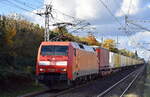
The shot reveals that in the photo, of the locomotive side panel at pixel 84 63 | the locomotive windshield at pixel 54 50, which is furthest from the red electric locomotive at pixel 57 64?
the locomotive side panel at pixel 84 63

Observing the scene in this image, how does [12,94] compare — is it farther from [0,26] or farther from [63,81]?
[0,26]

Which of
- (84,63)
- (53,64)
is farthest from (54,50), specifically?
(84,63)

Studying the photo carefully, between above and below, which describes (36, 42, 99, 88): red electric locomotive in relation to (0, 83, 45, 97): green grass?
above

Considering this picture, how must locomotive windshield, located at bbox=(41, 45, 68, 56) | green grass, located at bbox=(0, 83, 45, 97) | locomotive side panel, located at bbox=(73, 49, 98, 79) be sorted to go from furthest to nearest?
locomotive side panel, located at bbox=(73, 49, 98, 79), locomotive windshield, located at bbox=(41, 45, 68, 56), green grass, located at bbox=(0, 83, 45, 97)

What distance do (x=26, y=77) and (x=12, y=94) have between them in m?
6.57

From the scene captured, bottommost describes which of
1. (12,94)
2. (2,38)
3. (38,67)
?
(12,94)

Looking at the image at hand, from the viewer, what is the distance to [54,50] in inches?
971

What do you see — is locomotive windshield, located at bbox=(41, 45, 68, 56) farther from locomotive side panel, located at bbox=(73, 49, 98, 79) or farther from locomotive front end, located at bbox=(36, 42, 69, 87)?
locomotive side panel, located at bbox=(73, 49, 98, 79)

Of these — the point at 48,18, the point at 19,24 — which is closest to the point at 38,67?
the point at 48,18

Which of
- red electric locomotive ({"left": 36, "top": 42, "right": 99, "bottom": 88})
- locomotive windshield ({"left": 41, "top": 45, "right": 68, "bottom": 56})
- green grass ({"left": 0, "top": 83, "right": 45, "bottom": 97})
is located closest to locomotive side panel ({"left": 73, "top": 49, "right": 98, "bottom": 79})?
red electric locomotive ({"left": 36, "top": 42, "right": 99, "bottom": 88})

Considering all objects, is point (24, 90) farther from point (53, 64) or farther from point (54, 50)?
point (54, 50)

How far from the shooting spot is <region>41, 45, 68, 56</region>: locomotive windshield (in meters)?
24.5

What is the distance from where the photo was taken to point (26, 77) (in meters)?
27.8

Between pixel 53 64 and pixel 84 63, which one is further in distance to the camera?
pixel 84 63
